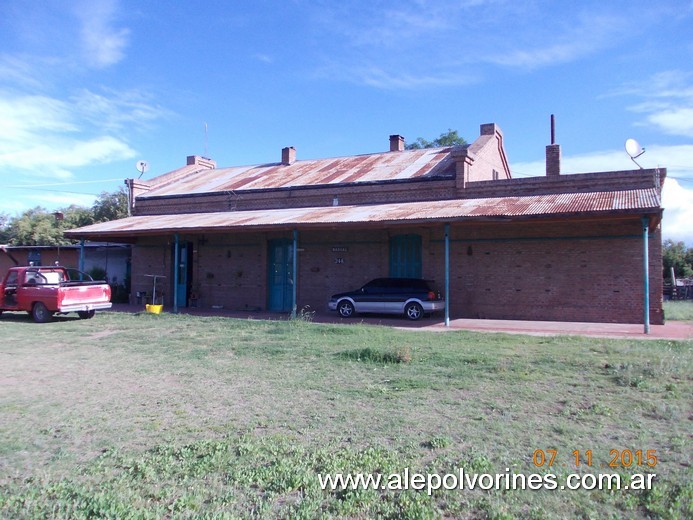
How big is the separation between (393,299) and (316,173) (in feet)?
27.7

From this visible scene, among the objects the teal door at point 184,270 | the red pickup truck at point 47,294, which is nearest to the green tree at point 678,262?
the teal door at point 184,270

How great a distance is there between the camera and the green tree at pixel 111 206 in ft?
137

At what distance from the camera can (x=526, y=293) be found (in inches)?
677

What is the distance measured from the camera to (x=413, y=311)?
1738 centimetres

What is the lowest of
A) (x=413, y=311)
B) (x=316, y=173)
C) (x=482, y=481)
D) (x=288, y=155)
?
(x=482, y=481)

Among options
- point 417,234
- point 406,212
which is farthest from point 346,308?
point 406,212

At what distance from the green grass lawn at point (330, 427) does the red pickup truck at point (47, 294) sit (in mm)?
5907

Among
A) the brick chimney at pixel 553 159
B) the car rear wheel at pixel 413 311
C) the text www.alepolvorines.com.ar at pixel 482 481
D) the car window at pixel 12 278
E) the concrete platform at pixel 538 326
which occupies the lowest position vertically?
the text www.alepolvorines.com.ar at pixel 482 481

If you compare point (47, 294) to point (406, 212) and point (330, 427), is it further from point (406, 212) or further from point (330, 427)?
point (330, 427)

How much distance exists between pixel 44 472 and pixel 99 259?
24214 millimetres

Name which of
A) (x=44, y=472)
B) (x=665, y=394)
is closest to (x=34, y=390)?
(x=44, y=472)

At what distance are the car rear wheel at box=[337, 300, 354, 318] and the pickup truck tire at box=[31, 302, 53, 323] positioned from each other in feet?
28.5

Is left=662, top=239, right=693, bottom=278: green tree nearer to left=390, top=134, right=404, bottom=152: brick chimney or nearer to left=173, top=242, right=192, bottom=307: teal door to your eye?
left=390, top=134, right=404, bottom=152: brick chimney

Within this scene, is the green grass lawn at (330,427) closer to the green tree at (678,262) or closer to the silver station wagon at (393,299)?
the silver station wagon at (393,299)
